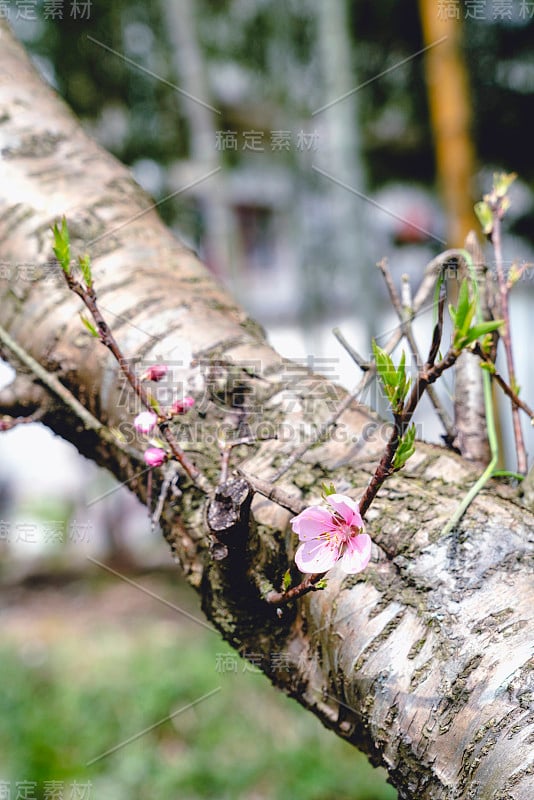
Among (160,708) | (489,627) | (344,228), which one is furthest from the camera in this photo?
(344,228)

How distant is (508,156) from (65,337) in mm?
2771

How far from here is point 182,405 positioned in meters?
0.62

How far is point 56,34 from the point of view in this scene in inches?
109

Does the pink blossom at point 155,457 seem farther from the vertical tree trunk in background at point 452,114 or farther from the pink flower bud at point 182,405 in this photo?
the vertical tree trunk in background at point 452,114

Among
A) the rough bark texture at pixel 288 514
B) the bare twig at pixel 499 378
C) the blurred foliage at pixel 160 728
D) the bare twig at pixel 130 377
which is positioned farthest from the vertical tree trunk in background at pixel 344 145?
the bare twig at pixel 130 377

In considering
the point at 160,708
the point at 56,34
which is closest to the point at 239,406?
the point at 160,708

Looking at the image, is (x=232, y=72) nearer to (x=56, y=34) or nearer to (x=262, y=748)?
(x=56, y=34)

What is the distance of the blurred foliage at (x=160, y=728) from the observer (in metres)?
1.90

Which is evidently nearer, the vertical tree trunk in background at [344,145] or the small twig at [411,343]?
the small twig at [411,343]

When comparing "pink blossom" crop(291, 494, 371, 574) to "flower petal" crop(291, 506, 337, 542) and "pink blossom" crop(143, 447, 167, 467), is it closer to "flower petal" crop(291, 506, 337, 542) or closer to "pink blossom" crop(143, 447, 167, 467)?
"flower petal" crop(291, 506, 337, 542)

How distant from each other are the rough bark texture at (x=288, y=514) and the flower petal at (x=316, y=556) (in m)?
0.06

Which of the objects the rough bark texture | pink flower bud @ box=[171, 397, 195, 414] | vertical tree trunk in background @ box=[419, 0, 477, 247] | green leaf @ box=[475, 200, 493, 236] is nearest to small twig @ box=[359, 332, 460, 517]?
the rough bark texture

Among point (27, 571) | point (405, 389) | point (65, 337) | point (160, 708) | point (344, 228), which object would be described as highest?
point (405, 389)

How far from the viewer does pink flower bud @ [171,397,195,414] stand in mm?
605
